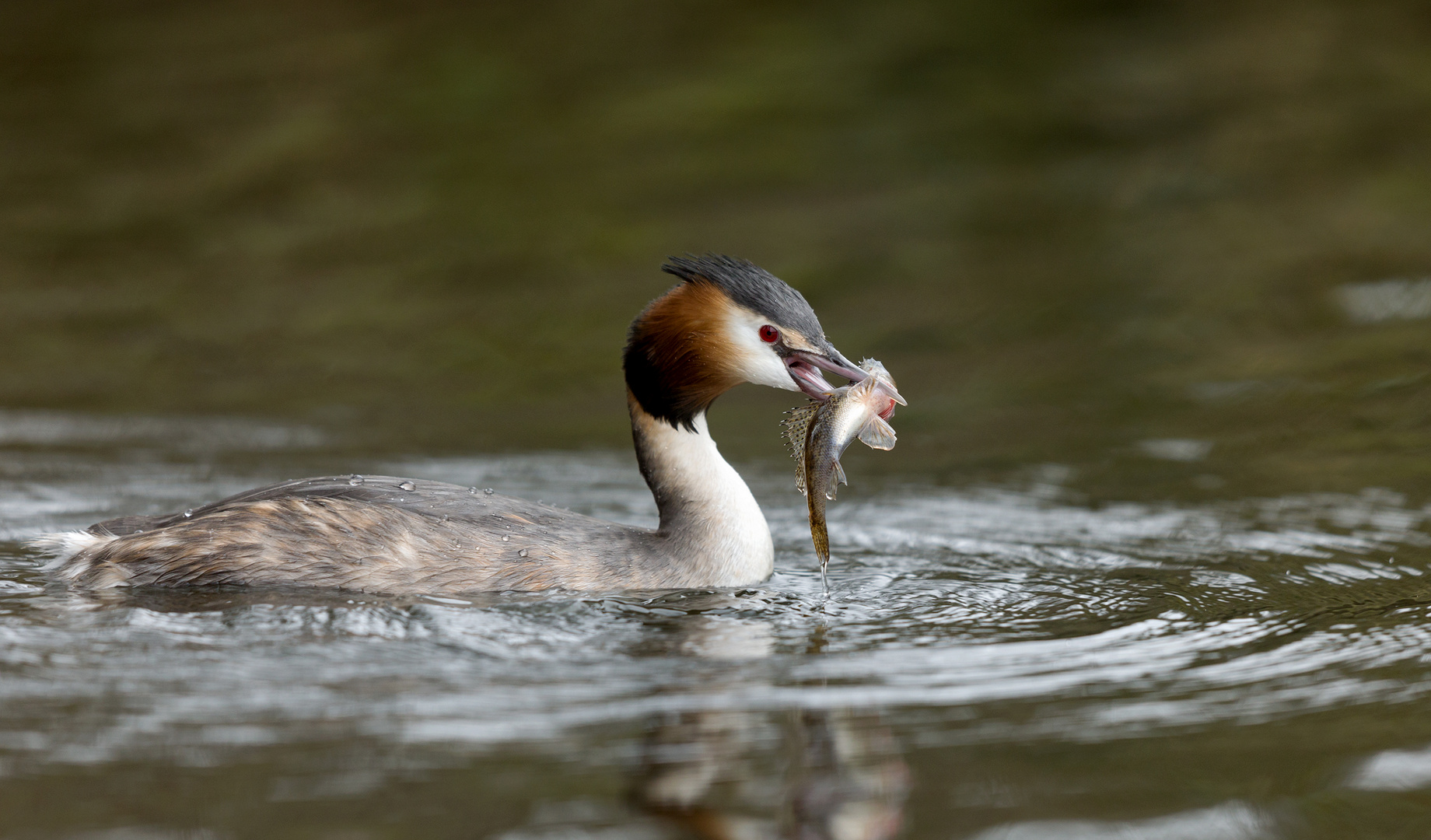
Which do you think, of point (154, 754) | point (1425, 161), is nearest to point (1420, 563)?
point (154, 754)

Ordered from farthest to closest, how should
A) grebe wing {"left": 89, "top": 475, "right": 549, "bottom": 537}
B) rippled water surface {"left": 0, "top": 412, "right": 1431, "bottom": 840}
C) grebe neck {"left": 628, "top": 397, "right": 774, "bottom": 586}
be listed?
grebe neck {"left": 628, "top": 397, "right": 774, "bottom": 586}
grebe wing {"left": 89, "top": 475, "right": 549, "bottom": 537}
rippled water surface {"left": 0, "top": 412, "right": 1431, "bottom": 840}

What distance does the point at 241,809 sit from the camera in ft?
13.6

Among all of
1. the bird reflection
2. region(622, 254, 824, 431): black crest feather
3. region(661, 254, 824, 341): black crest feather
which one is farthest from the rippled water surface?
region(661, 254, 824, 341): black crest feather

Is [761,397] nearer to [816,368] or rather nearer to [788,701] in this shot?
[816,368]

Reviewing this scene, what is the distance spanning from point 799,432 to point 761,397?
406 centimetres

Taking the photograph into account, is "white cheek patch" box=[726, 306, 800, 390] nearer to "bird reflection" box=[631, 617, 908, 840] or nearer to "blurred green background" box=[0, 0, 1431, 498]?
"bird reflection" box=[631, 617, 908, 840]

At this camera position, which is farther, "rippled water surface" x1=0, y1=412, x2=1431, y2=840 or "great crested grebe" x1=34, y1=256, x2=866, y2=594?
"great crested grebe" x1=34, y1=256, x2=866, y2=594

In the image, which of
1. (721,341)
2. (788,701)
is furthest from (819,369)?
(788,701)

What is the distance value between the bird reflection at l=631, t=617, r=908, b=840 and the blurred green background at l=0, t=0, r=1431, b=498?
12.5ft

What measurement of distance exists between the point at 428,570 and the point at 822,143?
9465mm

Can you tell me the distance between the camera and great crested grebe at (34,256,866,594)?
6.21 m

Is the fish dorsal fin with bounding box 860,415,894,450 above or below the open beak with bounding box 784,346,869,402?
below

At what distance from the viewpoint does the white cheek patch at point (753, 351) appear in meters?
6.26

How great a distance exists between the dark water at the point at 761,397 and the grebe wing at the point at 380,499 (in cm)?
39
